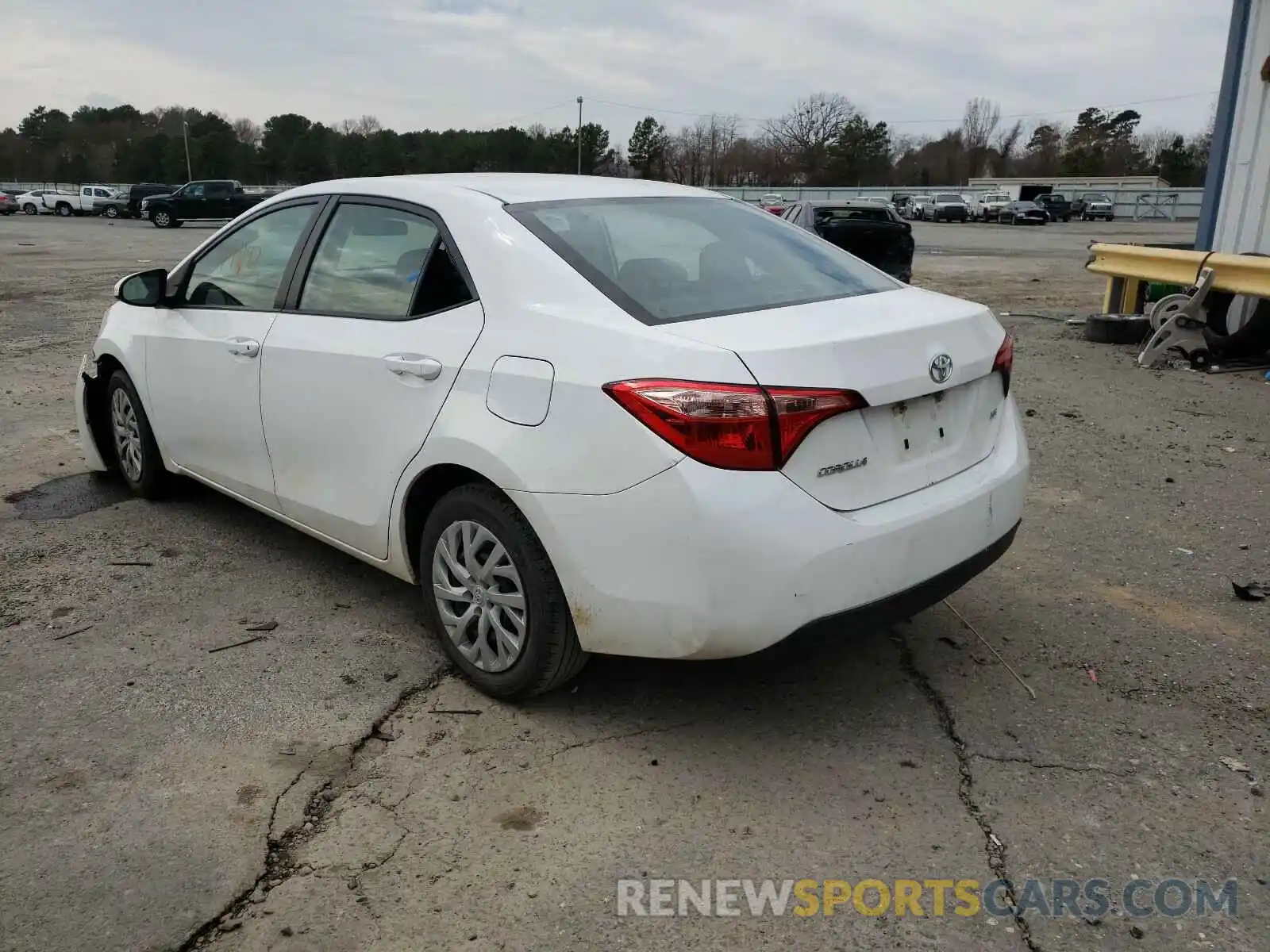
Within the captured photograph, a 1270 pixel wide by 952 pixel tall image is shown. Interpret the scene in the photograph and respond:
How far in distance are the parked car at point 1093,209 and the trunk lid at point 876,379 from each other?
61290 mm

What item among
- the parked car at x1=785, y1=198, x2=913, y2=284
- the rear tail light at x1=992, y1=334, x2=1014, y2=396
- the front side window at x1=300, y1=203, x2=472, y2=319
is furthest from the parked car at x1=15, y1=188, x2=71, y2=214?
the rear tail light at x1=992, y1=334, x2=1014, y2=396

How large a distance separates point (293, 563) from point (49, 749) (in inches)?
63.6

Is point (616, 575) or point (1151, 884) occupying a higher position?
point (616, 575)

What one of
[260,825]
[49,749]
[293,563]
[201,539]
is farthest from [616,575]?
[201,539]

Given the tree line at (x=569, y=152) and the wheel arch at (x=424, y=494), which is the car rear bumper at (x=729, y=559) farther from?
the tree line at (x=569, y=152)

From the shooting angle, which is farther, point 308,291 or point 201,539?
point 201,539

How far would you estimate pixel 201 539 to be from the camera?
16.2ft

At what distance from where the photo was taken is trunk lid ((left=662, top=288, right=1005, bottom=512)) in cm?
273

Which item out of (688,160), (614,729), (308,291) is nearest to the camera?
(614,729)

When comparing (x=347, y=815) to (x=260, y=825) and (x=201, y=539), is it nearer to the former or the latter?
(x=260, y=825)

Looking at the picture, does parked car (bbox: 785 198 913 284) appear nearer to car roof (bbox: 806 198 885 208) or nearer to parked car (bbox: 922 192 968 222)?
car roof (bbox: 806 198 885 208)

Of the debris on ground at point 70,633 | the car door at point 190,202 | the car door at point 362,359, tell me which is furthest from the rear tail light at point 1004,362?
the car door at point 190,202

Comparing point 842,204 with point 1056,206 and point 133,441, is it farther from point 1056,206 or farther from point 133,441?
point 1056,206

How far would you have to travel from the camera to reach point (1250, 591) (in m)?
4.19
